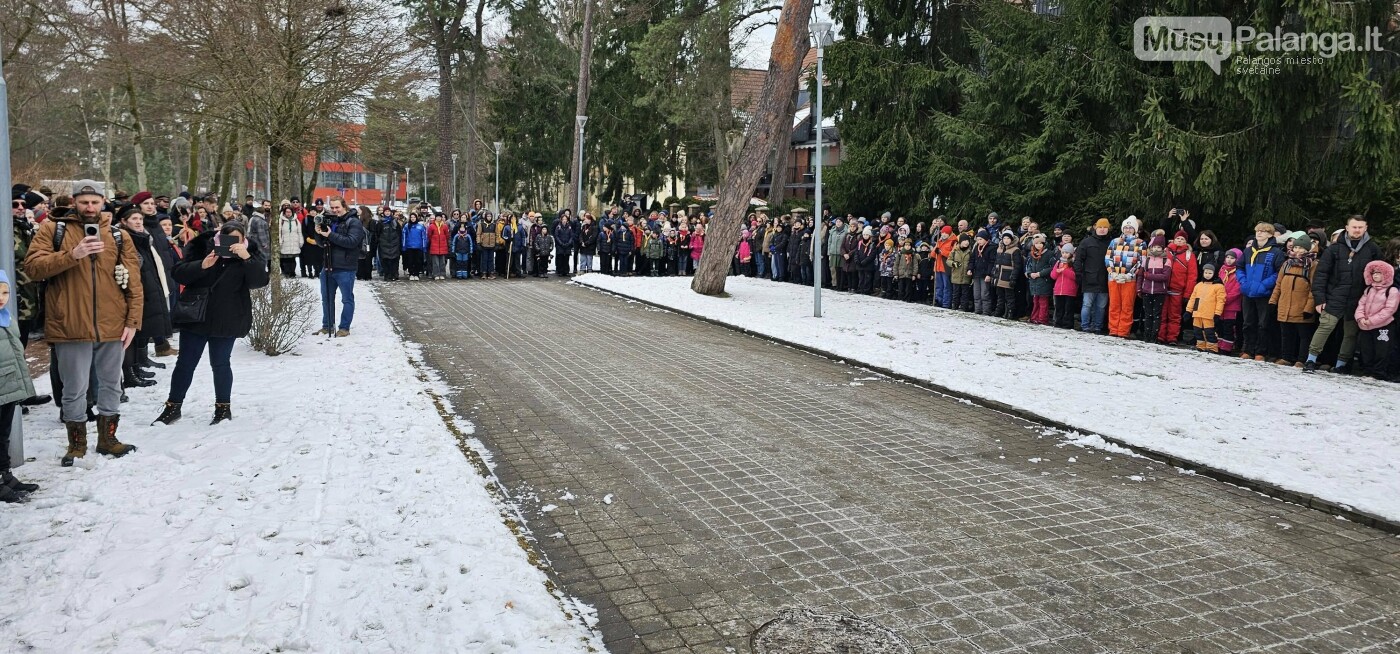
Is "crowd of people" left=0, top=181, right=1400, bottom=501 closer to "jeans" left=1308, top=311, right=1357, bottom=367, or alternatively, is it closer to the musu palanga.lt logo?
Result: "jeans" left=1308, top=311, right=1357, bottom=367

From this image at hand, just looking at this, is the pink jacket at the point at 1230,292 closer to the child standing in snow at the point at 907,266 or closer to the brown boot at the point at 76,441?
the child standing in snow at the point at 907,266

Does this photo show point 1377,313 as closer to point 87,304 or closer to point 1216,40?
point 1216,40

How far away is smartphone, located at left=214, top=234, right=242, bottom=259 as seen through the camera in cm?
797

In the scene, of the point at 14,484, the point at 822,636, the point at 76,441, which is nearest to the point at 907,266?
the point at 76,441

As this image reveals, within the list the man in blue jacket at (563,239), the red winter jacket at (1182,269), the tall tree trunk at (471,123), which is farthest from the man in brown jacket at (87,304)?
the tall tree trunk at (471,123)

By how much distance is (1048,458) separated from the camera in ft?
25.0

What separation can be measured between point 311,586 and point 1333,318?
11.8 metres

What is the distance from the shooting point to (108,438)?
22.7 feet

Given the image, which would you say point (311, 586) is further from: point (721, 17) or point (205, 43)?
point (721, 17)

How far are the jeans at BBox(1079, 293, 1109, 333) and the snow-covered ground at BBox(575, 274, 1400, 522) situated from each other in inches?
19.2

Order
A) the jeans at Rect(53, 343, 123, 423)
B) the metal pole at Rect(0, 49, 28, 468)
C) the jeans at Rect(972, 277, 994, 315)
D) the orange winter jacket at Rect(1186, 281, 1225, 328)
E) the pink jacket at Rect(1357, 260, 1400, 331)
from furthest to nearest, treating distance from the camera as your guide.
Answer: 1. the jeans at Rect(972, 277, 994, 315)
2. the orange winter jacket at Rect(1186, 281, 1225, 328)
3. the pink jacket at Rect(1357, 260, 1400, 331)
4. the jeans at Rect(53, 343, 123, 423)
5. the metal pole at Rect(0, 49, 28, 468)

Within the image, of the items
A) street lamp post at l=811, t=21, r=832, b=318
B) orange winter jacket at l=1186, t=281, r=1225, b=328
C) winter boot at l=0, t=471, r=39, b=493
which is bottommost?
winter boot at l=0, t=471, r=39, b=493

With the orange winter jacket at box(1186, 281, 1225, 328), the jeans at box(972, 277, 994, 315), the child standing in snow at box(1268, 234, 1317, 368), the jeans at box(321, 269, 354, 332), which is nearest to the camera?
the child standing in snow at box(1268, 234, 1317, 368)

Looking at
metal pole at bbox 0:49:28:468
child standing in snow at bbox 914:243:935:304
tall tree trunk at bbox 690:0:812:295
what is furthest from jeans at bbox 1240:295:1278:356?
metal pole at bbox 0:49:28:468
